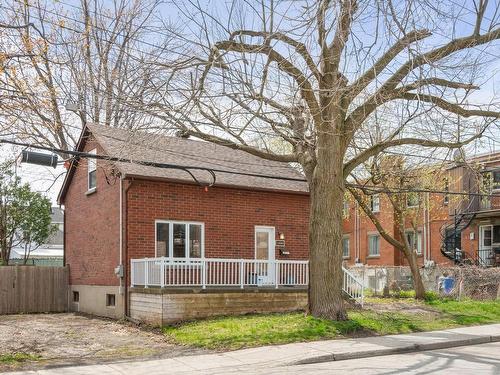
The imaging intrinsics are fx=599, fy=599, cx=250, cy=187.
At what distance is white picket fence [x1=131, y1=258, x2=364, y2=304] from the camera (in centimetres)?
1652

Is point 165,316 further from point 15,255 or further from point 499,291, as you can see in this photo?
point 15,255

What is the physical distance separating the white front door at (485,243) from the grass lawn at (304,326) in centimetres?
1343

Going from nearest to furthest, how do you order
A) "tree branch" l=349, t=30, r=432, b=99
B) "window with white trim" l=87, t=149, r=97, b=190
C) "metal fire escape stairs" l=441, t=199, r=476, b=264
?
"tree branch" l=349, t=30, r=432, b=99 < "window with white trim" l=87, t=149, r=97, b=190 < "metal fire escape stairs" l=441, t=199, r=476, b=264

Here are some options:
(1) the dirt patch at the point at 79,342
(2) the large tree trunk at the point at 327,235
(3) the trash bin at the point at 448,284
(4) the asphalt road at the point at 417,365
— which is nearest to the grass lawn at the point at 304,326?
(2) the large tree trunk at the point at 327,235

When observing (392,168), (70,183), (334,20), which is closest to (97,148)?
(70,183)

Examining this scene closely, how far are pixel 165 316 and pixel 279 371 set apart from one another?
590 cm

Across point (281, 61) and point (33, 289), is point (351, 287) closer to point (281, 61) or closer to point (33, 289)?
point (281, 61)

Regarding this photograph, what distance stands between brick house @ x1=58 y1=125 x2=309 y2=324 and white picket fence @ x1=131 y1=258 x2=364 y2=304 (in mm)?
35

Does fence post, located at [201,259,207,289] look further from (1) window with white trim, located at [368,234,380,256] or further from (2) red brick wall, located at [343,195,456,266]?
(1) window with white trim, located at [368,234,380,256]

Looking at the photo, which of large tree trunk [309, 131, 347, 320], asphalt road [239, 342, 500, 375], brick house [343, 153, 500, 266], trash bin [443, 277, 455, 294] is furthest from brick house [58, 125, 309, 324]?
brick house [343, 153, 500, 266]

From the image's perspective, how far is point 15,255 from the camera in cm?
4897

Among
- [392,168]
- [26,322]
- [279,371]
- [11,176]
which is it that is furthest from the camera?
[11,176]

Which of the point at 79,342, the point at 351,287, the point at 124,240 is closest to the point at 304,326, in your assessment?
the point at 79,342

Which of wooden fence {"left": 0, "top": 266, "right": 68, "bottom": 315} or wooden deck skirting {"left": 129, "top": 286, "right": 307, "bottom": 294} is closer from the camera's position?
wooden deck skirting {"left": 129, "top": 286, "right": 307, "bottom": 294}
